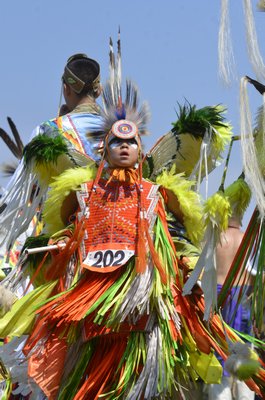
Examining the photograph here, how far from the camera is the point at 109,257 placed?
541 centimetres

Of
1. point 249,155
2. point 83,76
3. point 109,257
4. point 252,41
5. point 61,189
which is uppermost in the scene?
point 252,41

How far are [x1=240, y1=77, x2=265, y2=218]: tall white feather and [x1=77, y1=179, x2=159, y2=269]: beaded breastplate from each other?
1053 millimetres

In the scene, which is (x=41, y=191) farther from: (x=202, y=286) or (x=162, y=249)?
(x=202, y=286)

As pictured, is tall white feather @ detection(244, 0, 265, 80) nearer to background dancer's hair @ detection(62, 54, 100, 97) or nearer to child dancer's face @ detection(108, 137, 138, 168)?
child dancer's face @ detection(108, 137, 138, 168)

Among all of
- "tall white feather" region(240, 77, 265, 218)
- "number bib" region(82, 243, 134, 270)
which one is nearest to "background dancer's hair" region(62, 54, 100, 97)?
"number bib" region(82, 243, 134, 270)

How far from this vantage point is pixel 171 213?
573 cm

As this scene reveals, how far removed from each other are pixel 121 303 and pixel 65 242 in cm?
57

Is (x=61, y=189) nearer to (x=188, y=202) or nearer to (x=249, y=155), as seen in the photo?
(x=188, y=202)

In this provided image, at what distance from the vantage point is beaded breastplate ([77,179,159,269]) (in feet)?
17.8

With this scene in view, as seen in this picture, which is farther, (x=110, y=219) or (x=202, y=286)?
(x=110, y=219)

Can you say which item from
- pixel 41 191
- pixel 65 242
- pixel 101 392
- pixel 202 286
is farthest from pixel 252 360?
pixel 41 191

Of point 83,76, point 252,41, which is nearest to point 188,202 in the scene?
point 252,41

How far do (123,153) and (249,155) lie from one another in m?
1.23

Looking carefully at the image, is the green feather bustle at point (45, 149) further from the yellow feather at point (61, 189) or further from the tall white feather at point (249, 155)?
the tall white feather at point (249, 155)
